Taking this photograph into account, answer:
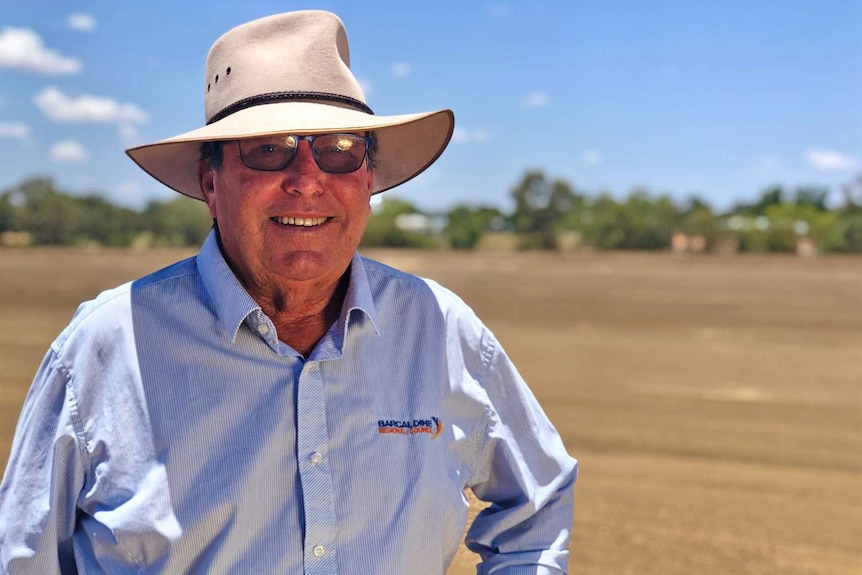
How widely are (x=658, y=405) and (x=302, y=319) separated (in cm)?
769

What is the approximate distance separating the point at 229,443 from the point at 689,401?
26.9 ft

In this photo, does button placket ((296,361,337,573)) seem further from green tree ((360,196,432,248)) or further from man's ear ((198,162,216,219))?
green tree ((360,196,432,248))

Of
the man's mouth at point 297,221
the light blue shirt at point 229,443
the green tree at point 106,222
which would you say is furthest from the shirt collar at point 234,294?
the green tree at point 106,222

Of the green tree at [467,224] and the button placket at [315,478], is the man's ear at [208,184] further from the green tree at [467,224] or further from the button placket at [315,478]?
the green tree at [467,224]

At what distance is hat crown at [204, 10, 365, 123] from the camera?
Answer: 2.11m

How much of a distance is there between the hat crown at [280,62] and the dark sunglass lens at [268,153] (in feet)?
0.29

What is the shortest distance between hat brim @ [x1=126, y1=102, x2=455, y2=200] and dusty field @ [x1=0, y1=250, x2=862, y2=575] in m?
0.90

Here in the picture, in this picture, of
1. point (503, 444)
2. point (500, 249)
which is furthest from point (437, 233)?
point (503, 444)

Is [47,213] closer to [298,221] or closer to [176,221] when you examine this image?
[176,221]

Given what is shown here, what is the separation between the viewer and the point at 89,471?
192 centimetres

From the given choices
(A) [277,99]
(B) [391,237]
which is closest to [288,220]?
(A) [277,99]

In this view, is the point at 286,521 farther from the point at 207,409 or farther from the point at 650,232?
the point at 650,232

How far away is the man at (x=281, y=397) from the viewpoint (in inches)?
75.1

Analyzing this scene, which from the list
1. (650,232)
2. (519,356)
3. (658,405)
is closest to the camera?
(658,405)
